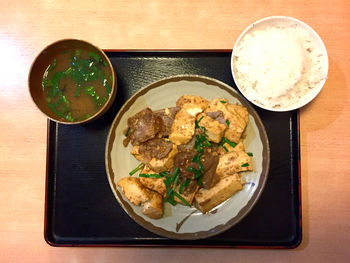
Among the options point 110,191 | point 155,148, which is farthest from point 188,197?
point 110,191

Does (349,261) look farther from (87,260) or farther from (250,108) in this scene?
(87,260)

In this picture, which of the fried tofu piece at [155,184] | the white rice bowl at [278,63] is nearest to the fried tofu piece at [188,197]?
the fried tofu piece at [155,184]

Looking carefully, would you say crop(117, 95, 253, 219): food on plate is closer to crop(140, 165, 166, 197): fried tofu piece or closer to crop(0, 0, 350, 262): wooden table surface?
crop(140, 165, 166, 197): fried tofu piece

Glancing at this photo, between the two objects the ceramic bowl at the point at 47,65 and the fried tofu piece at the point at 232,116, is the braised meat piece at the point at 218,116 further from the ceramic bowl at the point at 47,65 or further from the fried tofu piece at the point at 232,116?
the ceramic bowl at the point at 47,65

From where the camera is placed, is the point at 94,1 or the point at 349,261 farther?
the point at 94,1

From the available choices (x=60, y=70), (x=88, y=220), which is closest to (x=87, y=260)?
(x=88, y=220)

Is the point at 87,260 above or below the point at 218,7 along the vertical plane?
below

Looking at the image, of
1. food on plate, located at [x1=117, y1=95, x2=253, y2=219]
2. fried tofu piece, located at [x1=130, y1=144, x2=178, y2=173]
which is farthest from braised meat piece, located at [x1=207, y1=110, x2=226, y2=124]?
fried tofu piece, located at [x1=130, y1=144, x2=178, y2=173]
